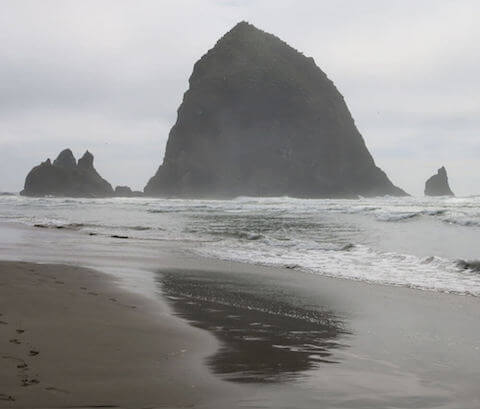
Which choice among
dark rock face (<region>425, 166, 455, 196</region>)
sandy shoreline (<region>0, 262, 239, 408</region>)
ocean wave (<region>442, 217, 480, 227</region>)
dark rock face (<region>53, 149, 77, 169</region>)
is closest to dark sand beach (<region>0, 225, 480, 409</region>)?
sandy shoreline (<region>0, 262, 239, 408</region>)

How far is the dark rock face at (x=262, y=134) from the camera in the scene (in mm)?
115562

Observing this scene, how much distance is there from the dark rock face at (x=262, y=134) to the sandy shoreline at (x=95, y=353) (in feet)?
346

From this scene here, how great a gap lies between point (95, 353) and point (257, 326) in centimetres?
197

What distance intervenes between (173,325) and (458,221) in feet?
73.9

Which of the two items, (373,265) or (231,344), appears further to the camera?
(373,265)

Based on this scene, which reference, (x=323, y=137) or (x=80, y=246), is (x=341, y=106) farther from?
(x=80, y=246)

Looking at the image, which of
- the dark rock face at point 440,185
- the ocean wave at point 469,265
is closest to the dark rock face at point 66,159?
the dark rock face at point 440,185

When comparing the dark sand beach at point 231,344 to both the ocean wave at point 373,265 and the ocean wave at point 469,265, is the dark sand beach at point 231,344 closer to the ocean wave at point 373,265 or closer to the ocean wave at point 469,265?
the ocean wave at point 373,265

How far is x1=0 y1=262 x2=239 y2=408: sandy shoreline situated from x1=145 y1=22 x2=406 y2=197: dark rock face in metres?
105

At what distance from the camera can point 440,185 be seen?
132875 mm

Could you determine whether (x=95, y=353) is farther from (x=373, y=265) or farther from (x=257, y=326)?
(x=373, y=265)

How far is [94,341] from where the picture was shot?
4.29 meters

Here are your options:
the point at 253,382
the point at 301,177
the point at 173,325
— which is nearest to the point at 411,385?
the point at 253,382

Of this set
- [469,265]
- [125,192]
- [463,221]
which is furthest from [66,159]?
[469,265]
